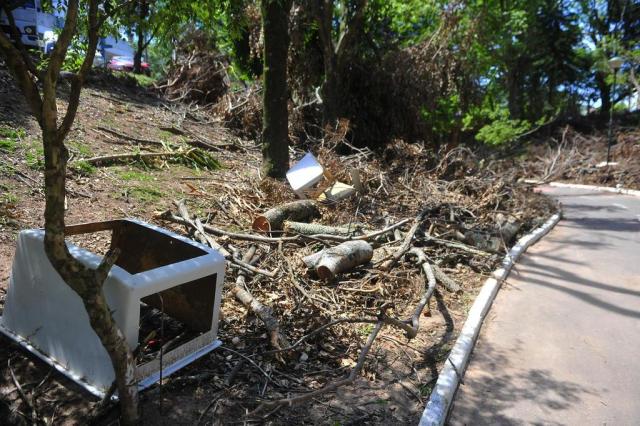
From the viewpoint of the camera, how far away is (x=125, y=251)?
14.5 ft

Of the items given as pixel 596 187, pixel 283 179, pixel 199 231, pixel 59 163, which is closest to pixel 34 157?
pixel 199 231

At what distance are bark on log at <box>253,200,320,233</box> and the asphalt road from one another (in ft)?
10.0

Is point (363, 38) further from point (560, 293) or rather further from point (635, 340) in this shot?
point (635, 340)

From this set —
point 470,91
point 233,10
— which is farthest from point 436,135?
point 233,10

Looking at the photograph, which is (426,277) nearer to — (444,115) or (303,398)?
(303,398)

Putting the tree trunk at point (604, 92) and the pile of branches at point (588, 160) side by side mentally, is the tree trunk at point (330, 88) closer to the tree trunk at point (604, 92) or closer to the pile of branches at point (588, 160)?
the pile of branches at point (588, 160)

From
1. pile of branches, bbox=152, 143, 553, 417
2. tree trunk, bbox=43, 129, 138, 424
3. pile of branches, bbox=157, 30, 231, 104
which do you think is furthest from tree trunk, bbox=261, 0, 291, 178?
tree trunk, bbox=43, 129, 138, 424

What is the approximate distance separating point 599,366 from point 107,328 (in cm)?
410

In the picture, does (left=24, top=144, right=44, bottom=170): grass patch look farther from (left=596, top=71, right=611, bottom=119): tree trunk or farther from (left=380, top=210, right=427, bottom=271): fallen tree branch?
(left=596, top=71, right=611, bottom=119): tree trunk

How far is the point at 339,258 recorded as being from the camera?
543 centimetres

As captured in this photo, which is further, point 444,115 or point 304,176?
point 444,115

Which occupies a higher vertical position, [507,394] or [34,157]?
[34,157]

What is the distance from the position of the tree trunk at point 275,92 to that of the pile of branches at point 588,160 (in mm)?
9210

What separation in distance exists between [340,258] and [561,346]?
243cm
